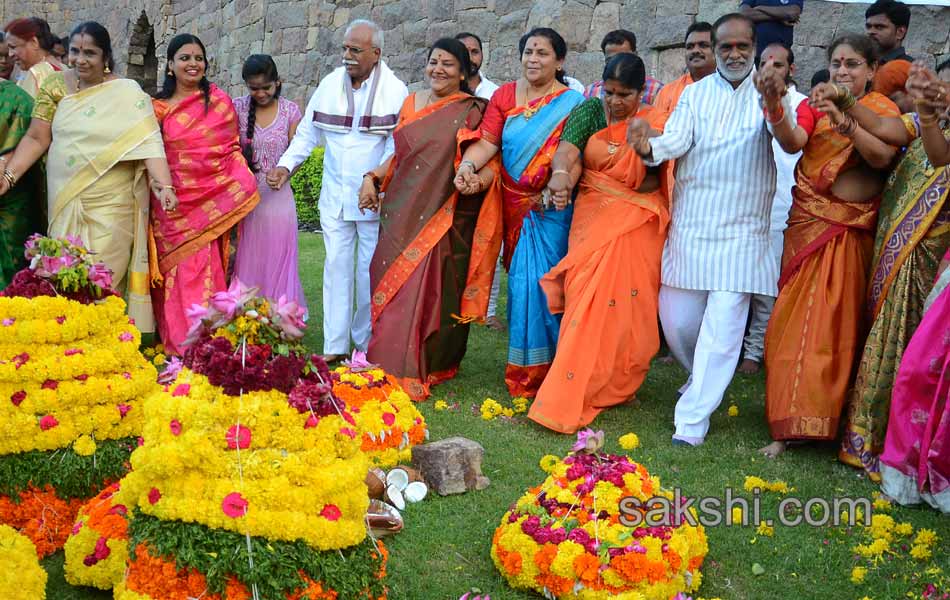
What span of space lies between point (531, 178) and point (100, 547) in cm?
324

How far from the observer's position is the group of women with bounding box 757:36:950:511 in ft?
13.4

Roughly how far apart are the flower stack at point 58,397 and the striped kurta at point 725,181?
274 centimetres

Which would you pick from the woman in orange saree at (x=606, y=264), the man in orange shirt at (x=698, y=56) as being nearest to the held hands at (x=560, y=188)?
the woman in orange saree at (x=606, y=264)

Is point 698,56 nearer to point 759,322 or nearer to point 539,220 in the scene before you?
point 539,220

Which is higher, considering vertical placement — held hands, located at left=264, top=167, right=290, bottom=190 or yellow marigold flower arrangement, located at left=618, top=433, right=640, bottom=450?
held hands, located at left=264, top=167, right=290, bottom=190

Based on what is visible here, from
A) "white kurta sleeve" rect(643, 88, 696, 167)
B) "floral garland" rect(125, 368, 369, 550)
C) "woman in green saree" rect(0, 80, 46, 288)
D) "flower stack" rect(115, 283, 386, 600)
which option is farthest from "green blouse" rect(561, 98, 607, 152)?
"woman in green saree" rect(0, 80, 46, 288)

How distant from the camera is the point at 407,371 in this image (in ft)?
18.8

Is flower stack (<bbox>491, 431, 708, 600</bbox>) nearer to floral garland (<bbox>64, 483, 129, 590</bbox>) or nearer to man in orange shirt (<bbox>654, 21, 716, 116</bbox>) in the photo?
floral garland (<bbox>64, 483, 129, 590</bbox>)

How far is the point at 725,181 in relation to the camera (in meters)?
4.88

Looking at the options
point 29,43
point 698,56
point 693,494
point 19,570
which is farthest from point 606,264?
point 29,43

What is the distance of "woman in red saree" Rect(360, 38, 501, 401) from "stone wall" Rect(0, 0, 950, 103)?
2.68 meters

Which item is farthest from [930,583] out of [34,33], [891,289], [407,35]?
[407,35]

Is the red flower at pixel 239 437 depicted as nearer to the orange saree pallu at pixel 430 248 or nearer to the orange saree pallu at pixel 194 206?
the orange saree pallu at pixel 430 248

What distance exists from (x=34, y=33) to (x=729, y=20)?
17.6ft
